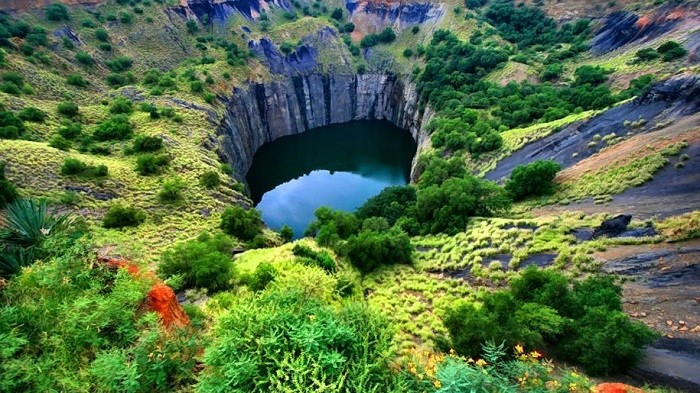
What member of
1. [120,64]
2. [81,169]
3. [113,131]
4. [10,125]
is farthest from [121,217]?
[120,64]

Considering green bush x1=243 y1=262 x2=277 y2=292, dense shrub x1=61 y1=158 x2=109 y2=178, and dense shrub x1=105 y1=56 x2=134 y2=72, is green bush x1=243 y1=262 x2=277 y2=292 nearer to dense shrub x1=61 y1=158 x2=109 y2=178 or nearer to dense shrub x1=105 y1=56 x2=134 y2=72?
dense shrub x1=61 y1=158 x2=109 y2=178

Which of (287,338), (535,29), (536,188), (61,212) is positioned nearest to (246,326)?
(287,338)

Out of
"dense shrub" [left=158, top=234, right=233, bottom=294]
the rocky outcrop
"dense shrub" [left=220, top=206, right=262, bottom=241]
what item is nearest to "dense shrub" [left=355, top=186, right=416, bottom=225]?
"dense shrub" [left=220, top=206, right=262, bottom=241]

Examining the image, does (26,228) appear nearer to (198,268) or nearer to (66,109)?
(198,268)

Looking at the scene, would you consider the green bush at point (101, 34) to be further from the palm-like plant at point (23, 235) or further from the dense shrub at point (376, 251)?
the dense shrub at point (376, 251)

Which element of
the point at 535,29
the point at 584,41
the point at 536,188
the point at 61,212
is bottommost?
the point at 536,188

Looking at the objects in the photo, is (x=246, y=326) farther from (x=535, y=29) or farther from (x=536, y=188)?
(x=535, y=29)
